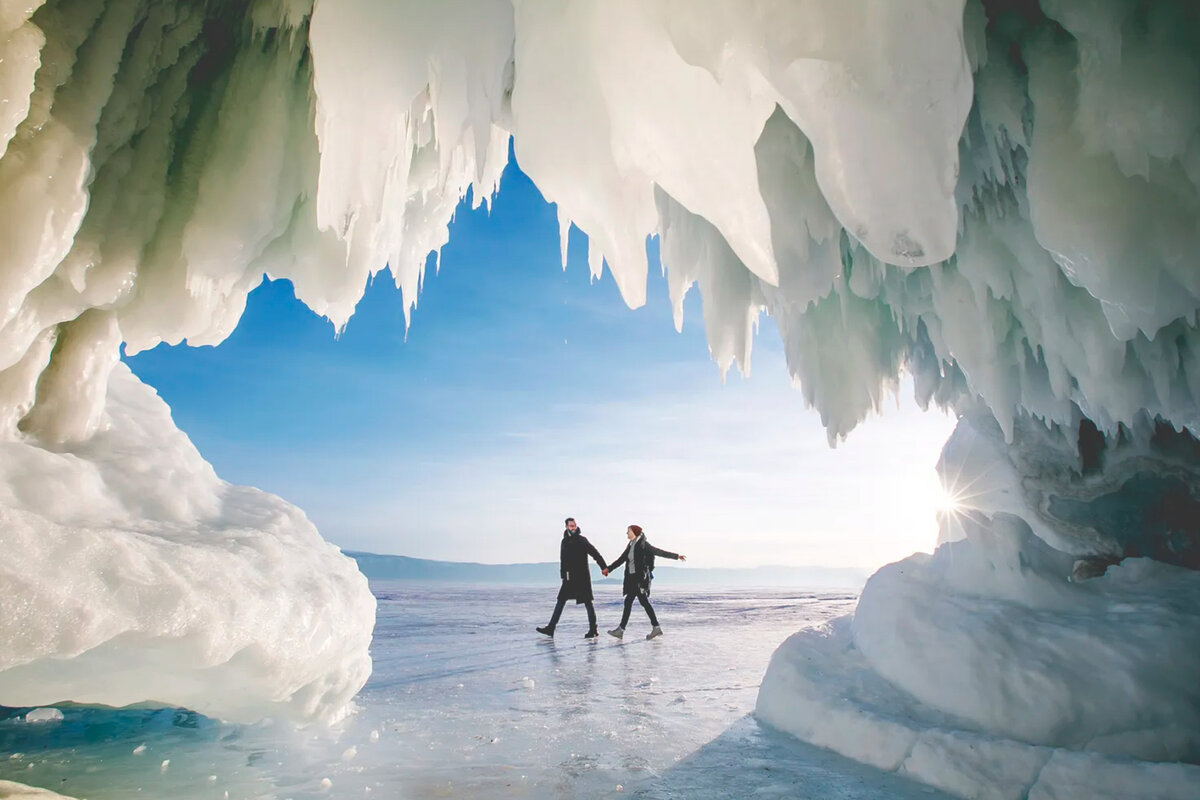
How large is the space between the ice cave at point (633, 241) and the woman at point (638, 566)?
310 centimetres

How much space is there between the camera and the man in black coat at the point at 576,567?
7371 millimetres

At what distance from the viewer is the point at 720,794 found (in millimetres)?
2432

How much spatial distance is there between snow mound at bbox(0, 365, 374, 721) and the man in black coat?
3.80 meters

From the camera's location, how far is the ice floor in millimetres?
2467

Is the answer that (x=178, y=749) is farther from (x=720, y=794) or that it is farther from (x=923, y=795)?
(x=923, y=795)

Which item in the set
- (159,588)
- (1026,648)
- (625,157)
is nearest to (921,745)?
(1026,648)

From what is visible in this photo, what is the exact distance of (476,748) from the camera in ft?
9.80

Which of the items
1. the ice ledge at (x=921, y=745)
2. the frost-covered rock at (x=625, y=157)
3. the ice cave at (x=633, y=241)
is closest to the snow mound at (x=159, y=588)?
the ice cave at (x=633, y=241)

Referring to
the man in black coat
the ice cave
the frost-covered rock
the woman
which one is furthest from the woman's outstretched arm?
the frost-covered rock

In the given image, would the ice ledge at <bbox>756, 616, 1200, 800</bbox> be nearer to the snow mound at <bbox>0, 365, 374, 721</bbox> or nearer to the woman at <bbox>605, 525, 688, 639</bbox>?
the snow mound at <bbox>0, 365, 374, 721</bbox>

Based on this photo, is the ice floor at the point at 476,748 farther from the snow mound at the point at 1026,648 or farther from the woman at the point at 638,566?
the woman at the point at 638,566

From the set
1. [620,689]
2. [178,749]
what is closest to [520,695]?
[620,689]

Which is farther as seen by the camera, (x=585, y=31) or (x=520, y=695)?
(x=520, y=695)

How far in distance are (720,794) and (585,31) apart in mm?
2880
